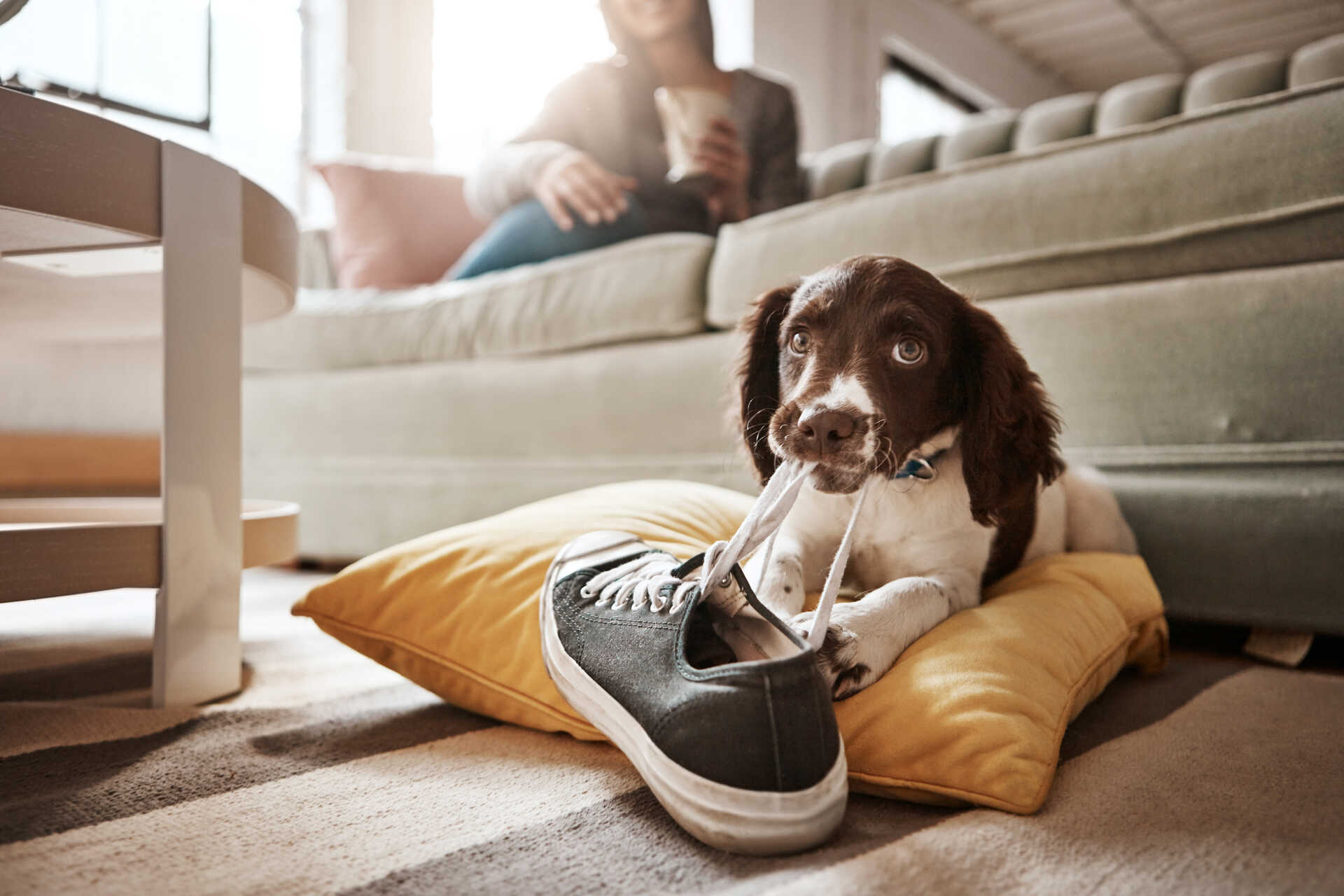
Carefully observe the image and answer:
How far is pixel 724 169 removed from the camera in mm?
2670

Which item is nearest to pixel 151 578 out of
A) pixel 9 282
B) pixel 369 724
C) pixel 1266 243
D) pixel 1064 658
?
pixel 369 724

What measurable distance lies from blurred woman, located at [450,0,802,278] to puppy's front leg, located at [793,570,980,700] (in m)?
1.69

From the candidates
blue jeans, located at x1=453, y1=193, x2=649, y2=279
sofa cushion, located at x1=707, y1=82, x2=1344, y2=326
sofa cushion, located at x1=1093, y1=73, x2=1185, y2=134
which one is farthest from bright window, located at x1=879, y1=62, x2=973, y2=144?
sofa cushion, located at x1=707, y1=82, x2=1344, y2=326

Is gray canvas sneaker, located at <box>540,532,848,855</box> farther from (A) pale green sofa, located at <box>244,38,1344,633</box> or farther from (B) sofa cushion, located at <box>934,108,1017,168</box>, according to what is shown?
(B) sofa cushion, located at <box>934,108,1017,168</box>

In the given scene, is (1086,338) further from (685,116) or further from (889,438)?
(685,116)

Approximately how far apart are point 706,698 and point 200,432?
0.85m

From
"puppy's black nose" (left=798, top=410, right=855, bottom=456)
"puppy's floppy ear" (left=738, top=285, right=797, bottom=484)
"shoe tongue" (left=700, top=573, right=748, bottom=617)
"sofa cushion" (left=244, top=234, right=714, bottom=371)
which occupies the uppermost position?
"sofa cushion" (left=244, top=234, right=714, bottom=371)

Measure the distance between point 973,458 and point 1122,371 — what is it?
1.97 feet

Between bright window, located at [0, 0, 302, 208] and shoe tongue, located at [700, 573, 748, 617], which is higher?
bright window, located at [0, 0, 302, 208]

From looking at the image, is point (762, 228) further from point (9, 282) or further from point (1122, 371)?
point (9, 282)

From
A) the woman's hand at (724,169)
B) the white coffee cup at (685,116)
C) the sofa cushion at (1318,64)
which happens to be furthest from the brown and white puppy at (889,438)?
the sofa cushion at (1318,64)

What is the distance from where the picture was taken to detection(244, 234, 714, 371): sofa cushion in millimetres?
2131

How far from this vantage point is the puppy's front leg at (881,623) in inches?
37.1

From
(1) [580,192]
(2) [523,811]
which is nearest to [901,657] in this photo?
(2) [523,811]
